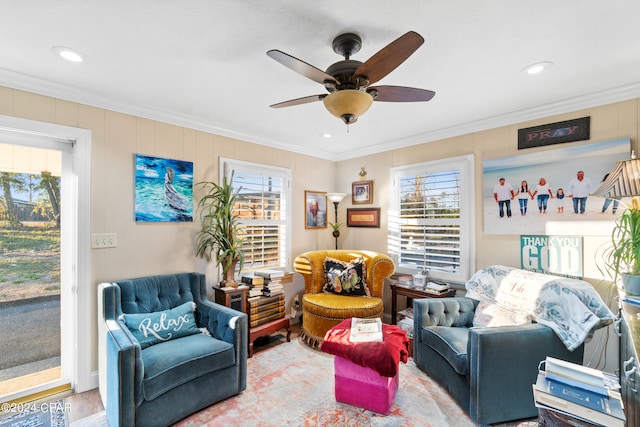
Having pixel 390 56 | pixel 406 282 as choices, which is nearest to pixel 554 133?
pixel 406 282

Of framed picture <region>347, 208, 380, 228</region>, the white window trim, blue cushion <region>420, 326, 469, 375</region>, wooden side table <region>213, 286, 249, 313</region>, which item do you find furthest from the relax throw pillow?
the white window trim

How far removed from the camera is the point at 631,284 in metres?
2.04

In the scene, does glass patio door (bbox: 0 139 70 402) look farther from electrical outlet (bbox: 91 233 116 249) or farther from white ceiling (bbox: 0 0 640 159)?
white ceiling (bbox: 0 0 640 159)

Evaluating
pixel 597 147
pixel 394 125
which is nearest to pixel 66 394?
pixel 394 125

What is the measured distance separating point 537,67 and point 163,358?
3.27m

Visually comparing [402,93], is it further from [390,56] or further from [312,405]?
[312,405]

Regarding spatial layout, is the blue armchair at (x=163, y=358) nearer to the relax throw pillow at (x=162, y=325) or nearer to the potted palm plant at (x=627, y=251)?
the relax throw pillow at (x=162, y=325)

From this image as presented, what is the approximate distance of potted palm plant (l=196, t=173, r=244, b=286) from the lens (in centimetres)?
304

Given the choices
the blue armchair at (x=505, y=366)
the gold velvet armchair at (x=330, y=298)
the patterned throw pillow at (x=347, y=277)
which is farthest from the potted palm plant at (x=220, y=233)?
the blue armchair at (x=505, y=366)

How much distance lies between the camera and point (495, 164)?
10.2 feet

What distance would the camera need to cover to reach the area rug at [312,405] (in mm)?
2104

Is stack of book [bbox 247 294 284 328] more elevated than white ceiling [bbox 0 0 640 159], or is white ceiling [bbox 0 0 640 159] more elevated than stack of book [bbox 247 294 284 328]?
white ceiling [bbox 0 0 640 159]

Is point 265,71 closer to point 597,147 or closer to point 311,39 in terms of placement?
point 311,39

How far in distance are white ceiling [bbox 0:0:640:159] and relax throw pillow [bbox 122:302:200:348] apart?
1.82m
